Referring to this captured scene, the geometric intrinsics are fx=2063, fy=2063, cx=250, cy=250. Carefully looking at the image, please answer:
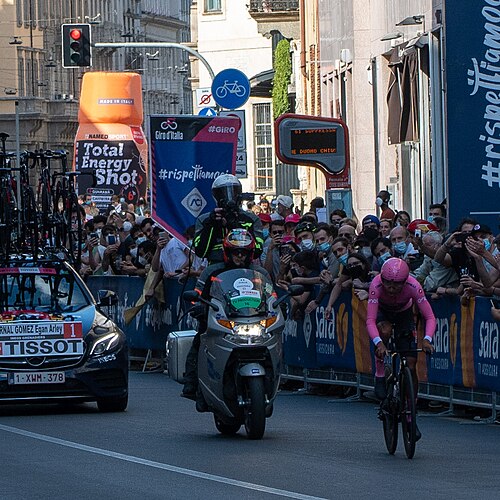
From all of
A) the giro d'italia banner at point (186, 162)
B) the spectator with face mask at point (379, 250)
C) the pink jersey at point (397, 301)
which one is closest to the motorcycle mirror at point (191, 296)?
the pink jersey at point (397, 301)

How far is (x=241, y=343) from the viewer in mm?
17047

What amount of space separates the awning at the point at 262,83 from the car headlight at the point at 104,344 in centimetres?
4494

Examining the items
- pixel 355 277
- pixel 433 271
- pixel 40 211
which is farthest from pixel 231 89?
pixel 433 271

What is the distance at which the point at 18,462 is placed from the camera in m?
15.6

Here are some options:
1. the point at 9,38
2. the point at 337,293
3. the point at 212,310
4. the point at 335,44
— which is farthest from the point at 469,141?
the point at 9,38

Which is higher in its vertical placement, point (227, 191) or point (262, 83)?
point (262, 83)

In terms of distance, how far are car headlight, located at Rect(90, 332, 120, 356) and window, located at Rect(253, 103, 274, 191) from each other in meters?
57.5

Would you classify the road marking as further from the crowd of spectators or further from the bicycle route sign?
the bicycle route sign

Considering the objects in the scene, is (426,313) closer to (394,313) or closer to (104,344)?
(394,313)

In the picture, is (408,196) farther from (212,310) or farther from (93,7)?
(93,7)

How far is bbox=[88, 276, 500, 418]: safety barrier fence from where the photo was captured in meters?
19.0

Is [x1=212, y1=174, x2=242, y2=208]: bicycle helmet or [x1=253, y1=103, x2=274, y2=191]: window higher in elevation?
[x1=253, y1=103, x2=274, y2=191]: window

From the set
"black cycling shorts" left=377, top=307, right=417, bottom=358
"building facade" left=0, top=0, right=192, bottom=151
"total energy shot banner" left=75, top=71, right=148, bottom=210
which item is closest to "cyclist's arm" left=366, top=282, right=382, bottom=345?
"black cycling shorts" left=377, top=307, right=417, bottom=358

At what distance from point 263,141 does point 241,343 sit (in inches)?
2417
